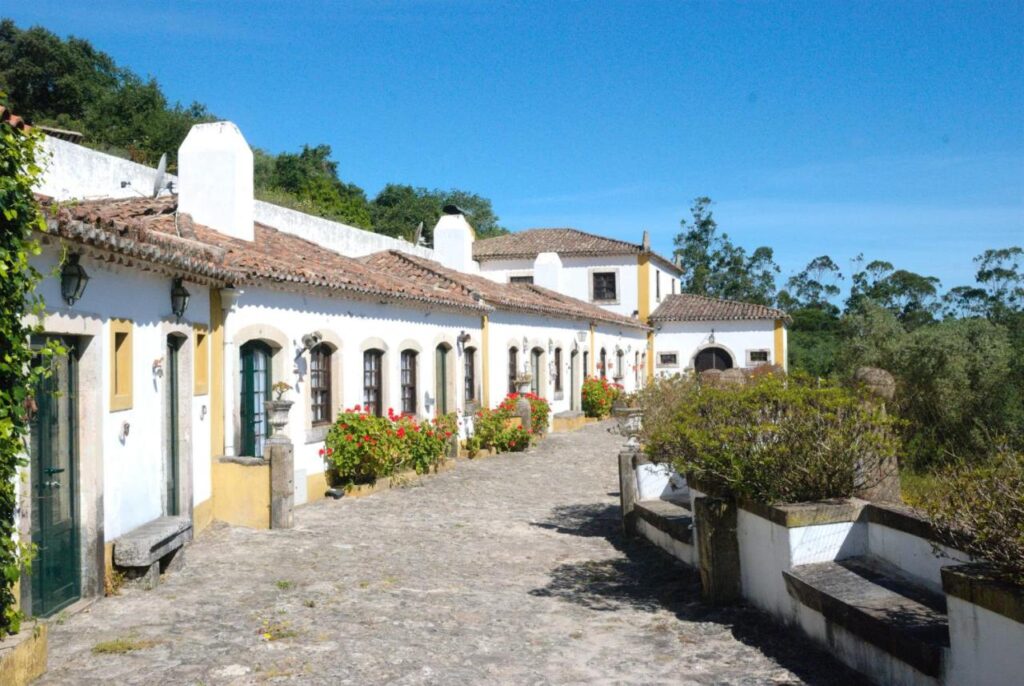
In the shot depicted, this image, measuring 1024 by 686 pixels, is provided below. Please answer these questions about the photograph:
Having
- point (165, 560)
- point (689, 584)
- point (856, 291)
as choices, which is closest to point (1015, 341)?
point (689, 584)

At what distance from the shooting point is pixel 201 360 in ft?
33.3

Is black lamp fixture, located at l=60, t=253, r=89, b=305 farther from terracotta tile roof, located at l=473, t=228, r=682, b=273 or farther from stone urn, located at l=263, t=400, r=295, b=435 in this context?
terracotta tile roof, located at l=473, t=228, r=682, b=273

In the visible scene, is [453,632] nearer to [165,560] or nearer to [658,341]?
[165,560]

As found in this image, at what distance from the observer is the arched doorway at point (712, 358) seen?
37.2 meters

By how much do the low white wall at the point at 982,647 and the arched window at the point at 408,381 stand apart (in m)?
12.2

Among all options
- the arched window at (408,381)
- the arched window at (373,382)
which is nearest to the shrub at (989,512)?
the arched window at (373,382)

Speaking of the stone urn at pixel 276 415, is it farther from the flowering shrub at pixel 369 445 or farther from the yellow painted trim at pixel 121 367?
the yellow painted trim at pixel 121 367

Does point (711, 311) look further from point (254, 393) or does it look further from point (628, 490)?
point (628, 490)

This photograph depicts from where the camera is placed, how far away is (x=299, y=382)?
12.3 m

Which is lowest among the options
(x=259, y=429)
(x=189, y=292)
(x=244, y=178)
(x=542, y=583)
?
(x=542, y=583)

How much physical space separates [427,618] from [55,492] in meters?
2.87

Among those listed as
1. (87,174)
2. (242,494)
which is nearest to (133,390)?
(242,494)

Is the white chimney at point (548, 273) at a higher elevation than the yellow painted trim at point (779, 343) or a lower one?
higher

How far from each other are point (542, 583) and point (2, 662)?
14.2 feet
